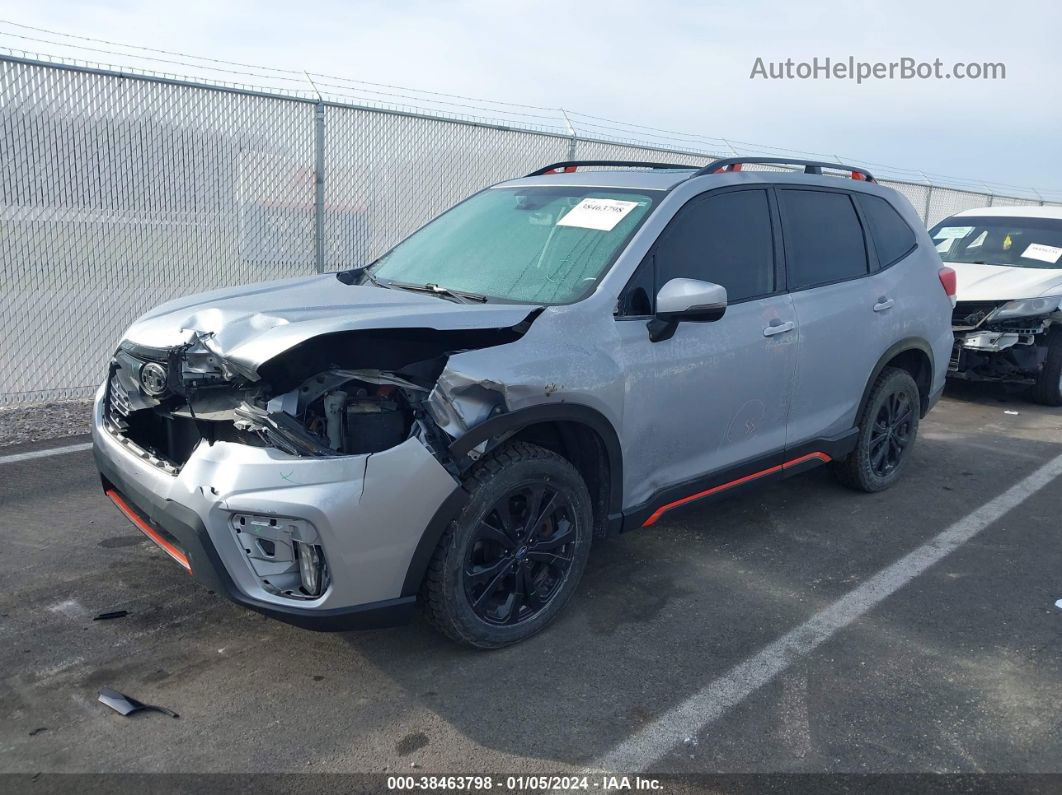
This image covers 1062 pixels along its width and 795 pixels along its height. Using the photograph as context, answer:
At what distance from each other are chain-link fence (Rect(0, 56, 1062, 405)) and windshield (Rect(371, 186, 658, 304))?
3.77m

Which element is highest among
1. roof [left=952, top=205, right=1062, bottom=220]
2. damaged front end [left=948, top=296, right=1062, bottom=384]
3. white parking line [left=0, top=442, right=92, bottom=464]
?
roof [left=952, top=205, right=1062, bottom=220]

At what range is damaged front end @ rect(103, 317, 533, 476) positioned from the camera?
3045mm

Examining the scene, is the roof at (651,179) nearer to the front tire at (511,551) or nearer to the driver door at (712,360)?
the driver door at (712,360)

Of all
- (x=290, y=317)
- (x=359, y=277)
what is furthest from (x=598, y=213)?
(x=290, y=317)

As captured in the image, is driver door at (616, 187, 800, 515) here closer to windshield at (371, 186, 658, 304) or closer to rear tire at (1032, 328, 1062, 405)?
windshield at (371, 186, 658, 304)

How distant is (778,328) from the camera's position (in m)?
4.29

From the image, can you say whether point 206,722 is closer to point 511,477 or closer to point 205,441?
point 205,441

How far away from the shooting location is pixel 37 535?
4.41 m

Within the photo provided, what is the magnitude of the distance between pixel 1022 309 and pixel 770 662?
18.8ft

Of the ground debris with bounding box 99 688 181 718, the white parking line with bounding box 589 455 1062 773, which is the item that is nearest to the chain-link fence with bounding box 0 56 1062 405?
the ground debris with bounding box 99 688 181 718

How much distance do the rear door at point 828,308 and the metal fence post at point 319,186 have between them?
527cm

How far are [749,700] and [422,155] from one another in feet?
25.2

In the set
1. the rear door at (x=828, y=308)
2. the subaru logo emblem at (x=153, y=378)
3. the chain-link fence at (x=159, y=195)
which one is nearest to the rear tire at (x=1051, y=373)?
the rear door at (x=828, y=308)

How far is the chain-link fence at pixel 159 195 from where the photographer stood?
688 cm
